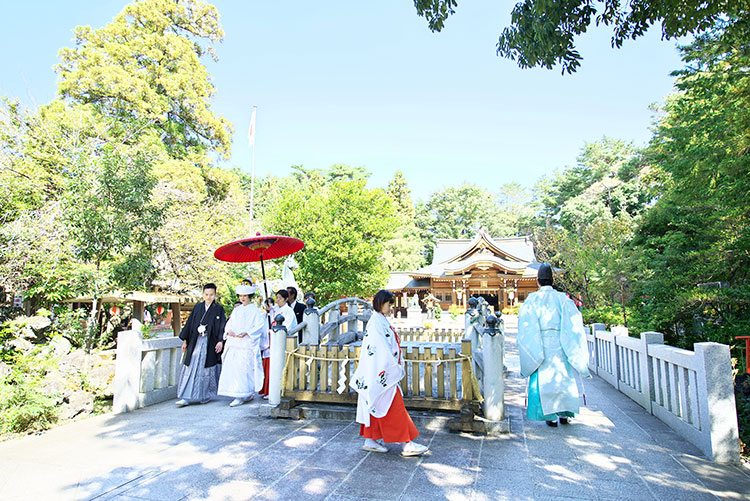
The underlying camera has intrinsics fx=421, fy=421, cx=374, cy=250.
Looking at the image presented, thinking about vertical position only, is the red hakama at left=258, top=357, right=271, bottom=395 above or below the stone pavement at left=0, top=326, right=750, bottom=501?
above

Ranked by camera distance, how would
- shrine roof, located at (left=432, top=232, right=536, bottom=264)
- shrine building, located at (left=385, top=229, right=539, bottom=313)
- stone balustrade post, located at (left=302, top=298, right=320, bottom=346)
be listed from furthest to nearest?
1. shrine roof, located at (left=432, top=232, right=536, bottom=264)
2. shrine building, located at (left=385, top=229, right=539, bottom=313)
3. stone balustrade post, located at (left=302, top=298, right=320, bottom=346)

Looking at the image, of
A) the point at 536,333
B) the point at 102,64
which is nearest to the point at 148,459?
the point at 536,333

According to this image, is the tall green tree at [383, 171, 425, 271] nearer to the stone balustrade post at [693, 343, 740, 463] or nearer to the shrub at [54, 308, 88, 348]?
the shrub at [54, 308, 88, 348]

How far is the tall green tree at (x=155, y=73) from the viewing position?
16.2 m

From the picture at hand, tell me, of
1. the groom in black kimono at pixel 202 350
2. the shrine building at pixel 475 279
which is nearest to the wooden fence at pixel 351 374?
the groom in black kimono at pixel 202 350

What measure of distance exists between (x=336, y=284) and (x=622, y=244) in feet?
35.3

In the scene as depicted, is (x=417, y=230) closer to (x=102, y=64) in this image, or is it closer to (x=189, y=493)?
(x=102, y=64)

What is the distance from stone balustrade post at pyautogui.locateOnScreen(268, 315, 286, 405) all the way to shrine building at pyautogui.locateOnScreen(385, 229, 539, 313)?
78.3ft

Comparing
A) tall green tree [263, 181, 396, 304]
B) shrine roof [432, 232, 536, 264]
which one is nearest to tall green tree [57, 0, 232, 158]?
tall green tree [263, 181, 396, 304]

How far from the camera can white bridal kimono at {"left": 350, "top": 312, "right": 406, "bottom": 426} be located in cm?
356

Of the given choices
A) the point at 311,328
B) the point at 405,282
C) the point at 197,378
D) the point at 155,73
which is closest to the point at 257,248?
the point at 311,328

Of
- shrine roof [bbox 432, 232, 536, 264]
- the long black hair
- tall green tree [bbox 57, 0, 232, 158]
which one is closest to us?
the long black hair

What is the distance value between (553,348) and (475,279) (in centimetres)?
2663

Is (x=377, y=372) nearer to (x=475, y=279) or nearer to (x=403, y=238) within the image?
(x=475, y=279)
